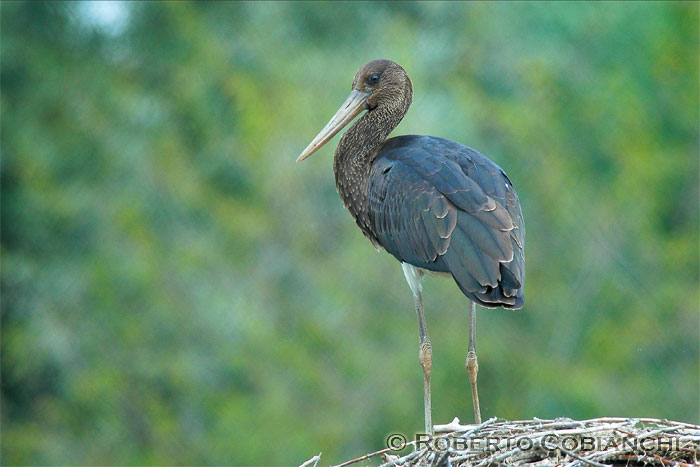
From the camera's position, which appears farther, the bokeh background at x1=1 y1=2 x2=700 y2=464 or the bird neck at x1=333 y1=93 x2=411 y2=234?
the bokeh background at x1=1 y1=2 x2=700 y2=464

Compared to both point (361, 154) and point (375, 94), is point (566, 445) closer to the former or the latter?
point (361, 154)

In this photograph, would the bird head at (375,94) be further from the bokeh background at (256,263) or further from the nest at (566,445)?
the bokeh background at (256,263)

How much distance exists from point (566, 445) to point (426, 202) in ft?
4.47

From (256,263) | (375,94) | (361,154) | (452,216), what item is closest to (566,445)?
(452,216)

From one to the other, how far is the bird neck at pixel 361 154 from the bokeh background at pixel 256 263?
506cm

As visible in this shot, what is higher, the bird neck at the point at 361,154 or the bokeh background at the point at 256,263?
the bokeh background at the point at 256,263

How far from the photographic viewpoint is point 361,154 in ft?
18.9

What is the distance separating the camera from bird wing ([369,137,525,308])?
479 centimetres

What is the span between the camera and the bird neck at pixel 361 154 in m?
5.64

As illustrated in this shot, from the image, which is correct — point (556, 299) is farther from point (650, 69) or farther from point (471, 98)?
point (650, 69)

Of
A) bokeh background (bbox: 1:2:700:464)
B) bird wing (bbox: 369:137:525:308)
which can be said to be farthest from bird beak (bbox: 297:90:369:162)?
bokeh background (bbox: 1:2:700:464)

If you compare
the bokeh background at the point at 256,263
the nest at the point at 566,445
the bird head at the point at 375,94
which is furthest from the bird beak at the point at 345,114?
the bokeh background at the point at 256,263

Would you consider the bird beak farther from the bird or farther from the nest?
the nest

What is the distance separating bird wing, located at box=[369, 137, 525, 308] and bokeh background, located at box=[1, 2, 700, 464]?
221 inches
